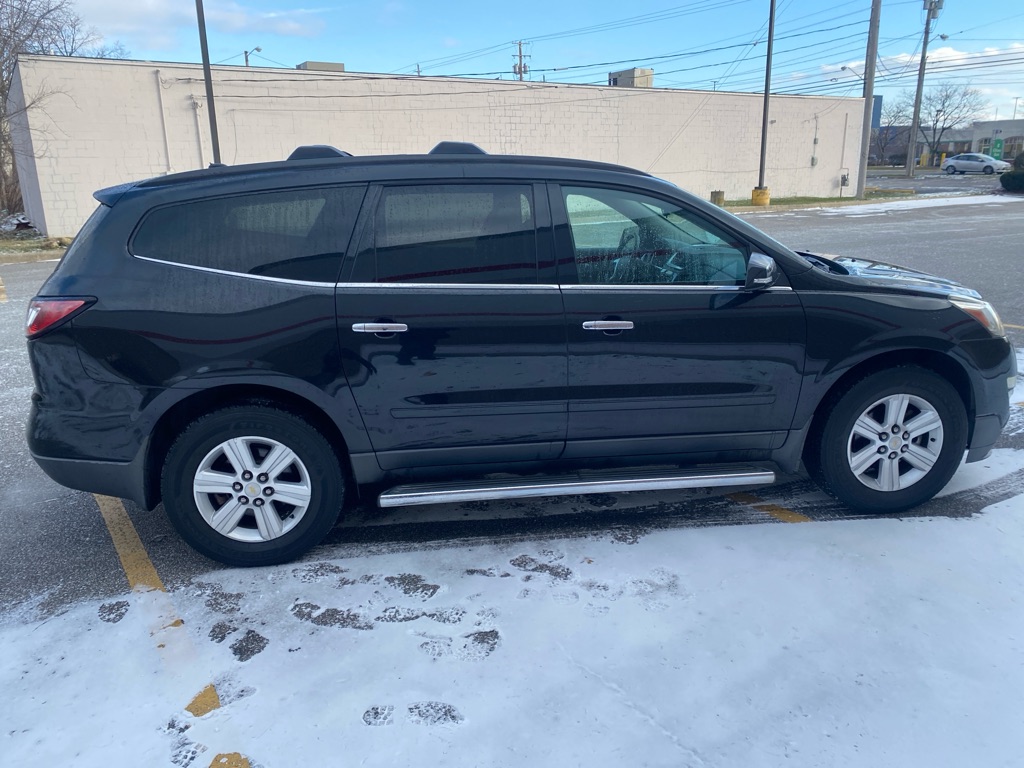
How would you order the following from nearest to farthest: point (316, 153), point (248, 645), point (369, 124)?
point (248, 645), point (316, 153), point (369, 124)

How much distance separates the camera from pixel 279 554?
3498mm

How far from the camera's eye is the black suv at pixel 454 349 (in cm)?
328

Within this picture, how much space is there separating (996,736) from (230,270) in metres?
3.33

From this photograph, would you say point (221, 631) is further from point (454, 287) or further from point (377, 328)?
point (454, 287)

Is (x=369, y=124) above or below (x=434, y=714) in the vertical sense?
above

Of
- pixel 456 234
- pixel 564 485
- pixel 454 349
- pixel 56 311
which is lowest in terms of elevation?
pixel 564 485

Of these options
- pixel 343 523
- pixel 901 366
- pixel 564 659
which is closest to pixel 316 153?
pixel 343 523

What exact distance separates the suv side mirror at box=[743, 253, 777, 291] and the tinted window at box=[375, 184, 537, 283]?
995 mm

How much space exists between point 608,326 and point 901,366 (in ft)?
4.97

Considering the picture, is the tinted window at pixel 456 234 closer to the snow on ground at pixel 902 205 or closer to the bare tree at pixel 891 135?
the snow on ground at pixel 902 205

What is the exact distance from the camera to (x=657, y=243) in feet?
11.9

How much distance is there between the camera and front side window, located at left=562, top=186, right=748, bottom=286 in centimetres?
358

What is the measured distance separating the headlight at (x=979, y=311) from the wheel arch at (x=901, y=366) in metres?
0.24

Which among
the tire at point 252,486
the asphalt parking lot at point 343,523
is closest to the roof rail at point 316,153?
the tire at point 252,486
